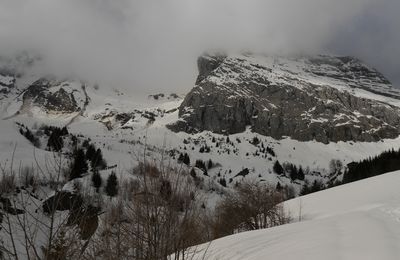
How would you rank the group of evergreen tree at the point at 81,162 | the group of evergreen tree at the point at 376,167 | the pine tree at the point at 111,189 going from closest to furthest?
the group of evergreen tree at the point at 81,162, the pine tree at the point at 111,189, the group of evergreen tree at the point at 376,167

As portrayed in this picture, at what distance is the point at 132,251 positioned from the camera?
8.16 meters

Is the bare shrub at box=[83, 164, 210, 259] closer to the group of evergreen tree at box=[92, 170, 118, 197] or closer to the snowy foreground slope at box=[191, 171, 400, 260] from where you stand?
the snowy foreground slope at box=[191, 171, 400, 260]

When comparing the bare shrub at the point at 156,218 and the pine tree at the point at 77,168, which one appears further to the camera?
the pine tree at the point at 77,168

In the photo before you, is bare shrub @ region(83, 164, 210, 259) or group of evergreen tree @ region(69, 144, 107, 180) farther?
group of evergreen tree @ region(69, 144, 107, 180)

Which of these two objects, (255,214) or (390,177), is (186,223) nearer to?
(390,177)

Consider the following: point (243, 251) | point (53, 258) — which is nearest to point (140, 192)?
point (53, 258)

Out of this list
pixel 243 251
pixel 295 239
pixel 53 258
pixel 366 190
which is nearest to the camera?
pixel 53 258

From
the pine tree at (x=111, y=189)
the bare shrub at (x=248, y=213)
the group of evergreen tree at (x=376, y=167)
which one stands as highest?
the group of evergreen tree at (x=376, y=167)

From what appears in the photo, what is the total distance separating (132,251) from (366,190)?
21.0 meters

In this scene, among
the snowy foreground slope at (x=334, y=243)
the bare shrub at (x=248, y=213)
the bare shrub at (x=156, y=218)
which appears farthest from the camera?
the bare shrub at (x=248, y=213)

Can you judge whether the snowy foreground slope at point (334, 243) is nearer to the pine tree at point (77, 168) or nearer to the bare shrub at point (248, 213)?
the pine tree at point (77, 168)

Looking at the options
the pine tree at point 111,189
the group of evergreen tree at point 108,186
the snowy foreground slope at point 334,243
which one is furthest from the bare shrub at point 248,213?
the snowy foreground slope at point 334,243

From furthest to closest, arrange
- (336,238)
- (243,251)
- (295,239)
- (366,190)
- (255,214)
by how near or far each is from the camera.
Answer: (255,214) < (366,190) < (243,251) < (295,239) < (336,238)

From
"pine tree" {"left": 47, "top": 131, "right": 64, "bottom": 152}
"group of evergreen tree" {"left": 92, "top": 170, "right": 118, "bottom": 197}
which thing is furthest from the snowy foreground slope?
"group of evergreen tree" {"left": 92, "top": 170, "right": 118, "bottom": 197}
